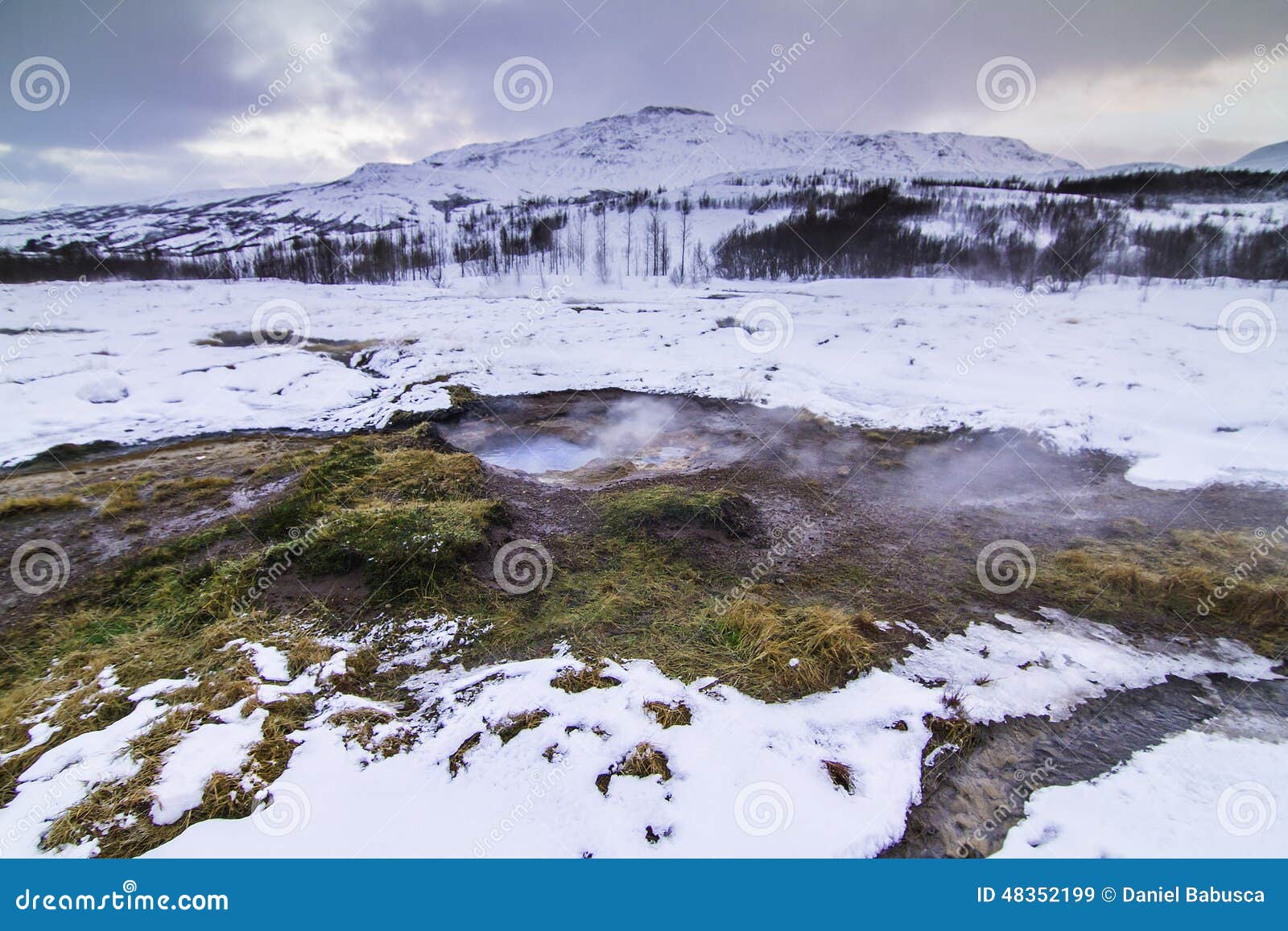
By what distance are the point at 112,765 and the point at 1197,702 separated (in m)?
7.47

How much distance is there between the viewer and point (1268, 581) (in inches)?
198

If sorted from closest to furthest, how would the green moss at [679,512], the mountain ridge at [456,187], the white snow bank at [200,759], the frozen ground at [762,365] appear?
1. the white snow bank at [200,759]
2. the green moss at [679,512]
3. the frozen ground at [762,365]
4. the mountain ridge at [456,187]

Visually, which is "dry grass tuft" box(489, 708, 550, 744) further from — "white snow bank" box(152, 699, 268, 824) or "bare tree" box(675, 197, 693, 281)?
"bare tree" box(675, 197, 693, 281)

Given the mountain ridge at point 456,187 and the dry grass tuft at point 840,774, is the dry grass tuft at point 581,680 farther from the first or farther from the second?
the mountain ridge at point 456,187

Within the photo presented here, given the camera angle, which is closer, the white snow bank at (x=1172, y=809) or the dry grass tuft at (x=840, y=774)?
the white snow bank at (x=1172, y=809)

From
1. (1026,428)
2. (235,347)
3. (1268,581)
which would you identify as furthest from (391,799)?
(235,347)

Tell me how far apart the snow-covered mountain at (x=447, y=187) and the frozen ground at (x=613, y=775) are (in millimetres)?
96413

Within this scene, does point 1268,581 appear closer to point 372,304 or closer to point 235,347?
point 235,347

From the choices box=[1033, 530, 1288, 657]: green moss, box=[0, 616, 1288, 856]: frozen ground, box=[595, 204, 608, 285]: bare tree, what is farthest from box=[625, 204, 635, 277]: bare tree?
box=[0, 616, 1288, 856]: frozen ground

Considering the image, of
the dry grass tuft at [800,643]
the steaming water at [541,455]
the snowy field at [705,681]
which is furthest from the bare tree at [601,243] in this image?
the dry grass tuft at [800,643]

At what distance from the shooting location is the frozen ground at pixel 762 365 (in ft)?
32.3

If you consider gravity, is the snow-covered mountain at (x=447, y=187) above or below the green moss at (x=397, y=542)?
above

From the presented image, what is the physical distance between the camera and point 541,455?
9.77m

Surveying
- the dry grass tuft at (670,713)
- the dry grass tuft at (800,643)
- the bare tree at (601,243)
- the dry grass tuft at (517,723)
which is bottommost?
the dry grass tuft at (517,723)
